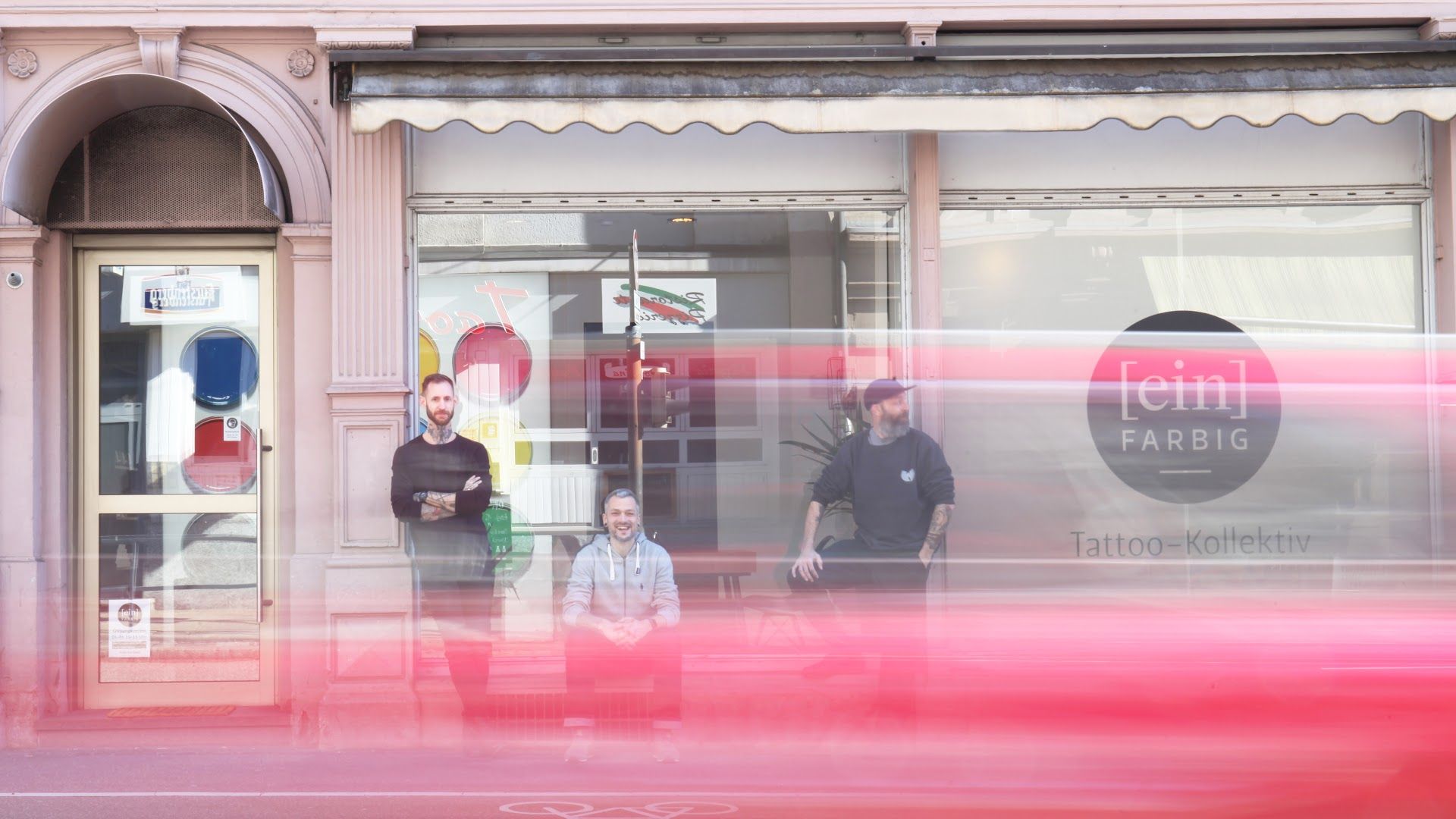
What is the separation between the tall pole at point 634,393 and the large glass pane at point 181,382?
249 centimetres

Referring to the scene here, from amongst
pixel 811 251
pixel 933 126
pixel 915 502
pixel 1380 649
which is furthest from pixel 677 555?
pixel 1380 649

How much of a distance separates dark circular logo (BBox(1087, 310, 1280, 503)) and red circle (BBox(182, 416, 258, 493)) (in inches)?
220

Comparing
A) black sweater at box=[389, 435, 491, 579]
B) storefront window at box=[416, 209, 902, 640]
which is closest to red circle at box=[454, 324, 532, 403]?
storefront window at box=[416, 209, 902, 640]

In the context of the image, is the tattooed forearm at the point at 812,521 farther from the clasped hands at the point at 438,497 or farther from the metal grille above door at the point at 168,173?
the metal grille above door at the point at 168,173

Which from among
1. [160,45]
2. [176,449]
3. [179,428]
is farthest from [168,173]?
[176,449]

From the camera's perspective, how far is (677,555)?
25.6ft

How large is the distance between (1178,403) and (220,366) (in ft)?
20.8

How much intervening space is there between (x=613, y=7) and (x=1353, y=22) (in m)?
4.76

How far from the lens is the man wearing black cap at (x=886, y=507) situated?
7.08 m

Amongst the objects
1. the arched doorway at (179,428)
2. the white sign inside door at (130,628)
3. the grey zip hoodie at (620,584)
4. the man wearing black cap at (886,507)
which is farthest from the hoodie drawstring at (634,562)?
the white sign inside door at (130,628)

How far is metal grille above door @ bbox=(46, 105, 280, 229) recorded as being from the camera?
8.05 metres

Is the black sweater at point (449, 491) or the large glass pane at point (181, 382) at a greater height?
the large glass pane at point (181, 382)

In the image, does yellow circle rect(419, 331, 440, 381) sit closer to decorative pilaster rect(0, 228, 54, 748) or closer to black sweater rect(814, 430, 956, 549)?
decorative pilaster rect(0, 228, 54, 748)

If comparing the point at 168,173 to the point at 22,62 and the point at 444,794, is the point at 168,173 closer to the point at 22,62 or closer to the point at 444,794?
the point at 22,62
